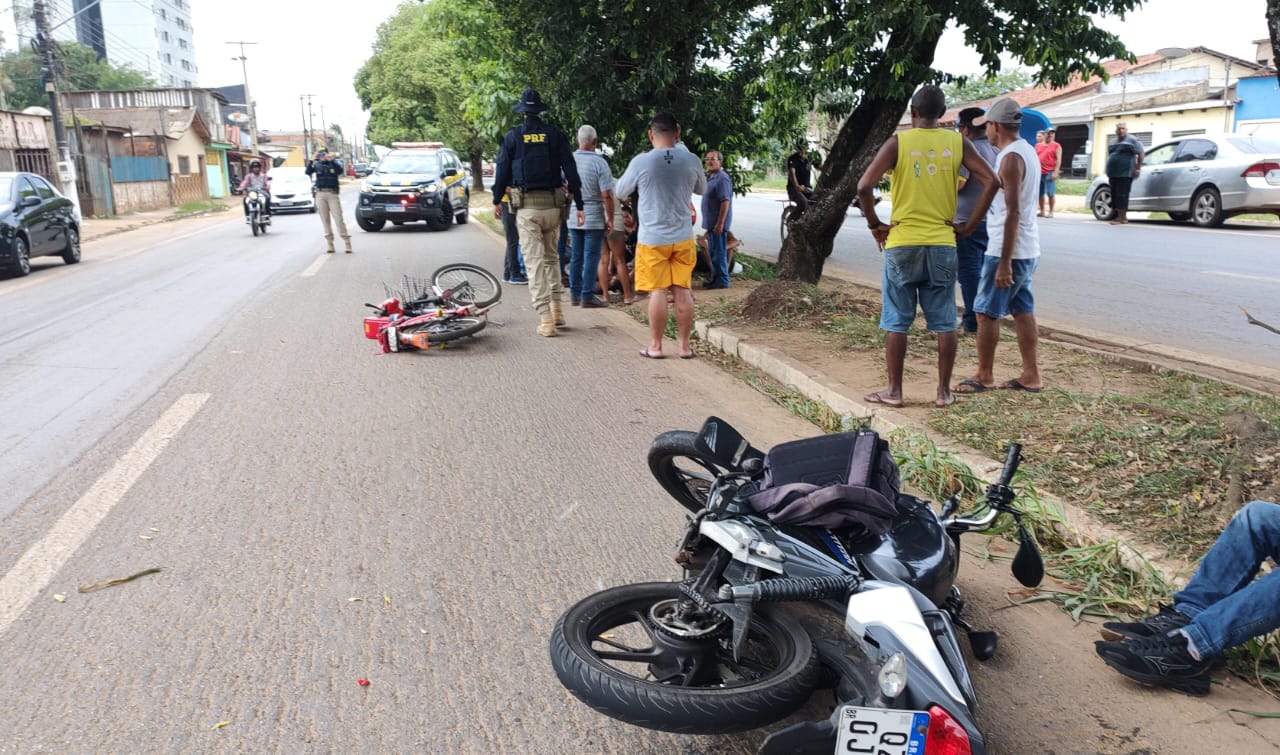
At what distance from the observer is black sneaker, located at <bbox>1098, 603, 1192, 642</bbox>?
3.15m

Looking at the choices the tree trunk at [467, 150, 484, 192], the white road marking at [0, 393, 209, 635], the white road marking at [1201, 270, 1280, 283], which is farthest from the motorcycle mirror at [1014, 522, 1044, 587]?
the tree trunk at [467, 150, 484, 192]

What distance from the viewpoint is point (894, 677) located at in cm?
219

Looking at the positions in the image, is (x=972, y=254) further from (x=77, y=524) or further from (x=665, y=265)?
(x=77, y=524)

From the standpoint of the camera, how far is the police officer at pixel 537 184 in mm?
8906

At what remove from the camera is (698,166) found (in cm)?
789

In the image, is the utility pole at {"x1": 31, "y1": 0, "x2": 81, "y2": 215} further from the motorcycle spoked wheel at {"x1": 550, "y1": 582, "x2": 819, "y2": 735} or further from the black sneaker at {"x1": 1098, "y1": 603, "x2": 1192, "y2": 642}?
the black sneaker at {"x1": 1098, "y1": 603, "x2": 1192, "y2": 642}

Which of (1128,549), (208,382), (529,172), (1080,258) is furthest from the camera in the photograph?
(1080,258)

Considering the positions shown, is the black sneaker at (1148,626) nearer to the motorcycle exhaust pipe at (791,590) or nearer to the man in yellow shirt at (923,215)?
the motorcycle exhaust pipe at (791,590)

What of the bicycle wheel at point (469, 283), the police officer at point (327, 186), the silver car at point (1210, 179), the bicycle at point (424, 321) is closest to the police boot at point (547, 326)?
the bicycle at point (424, 321)

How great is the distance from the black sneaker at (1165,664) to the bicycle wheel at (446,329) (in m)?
6.22

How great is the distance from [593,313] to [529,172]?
→ 7.12ft

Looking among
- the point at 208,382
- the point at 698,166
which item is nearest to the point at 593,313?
the point at 698,166

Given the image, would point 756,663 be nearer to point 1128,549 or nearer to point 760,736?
point 760,736

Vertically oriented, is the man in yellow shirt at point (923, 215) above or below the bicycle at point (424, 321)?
above
